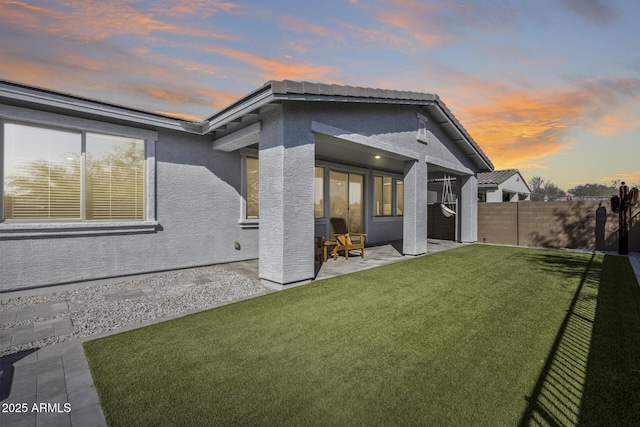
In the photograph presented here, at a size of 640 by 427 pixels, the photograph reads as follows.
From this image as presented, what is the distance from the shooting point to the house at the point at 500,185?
19.1 m

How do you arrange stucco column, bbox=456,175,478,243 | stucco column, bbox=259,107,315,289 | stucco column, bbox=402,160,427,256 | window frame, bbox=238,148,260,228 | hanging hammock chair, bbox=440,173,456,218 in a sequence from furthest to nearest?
stucco column, bbox=456,175,478,243
hanging hammock chair, bbox=440,173,456,218
stucco column, bbox=402,160,427,256
window frame, bbox=238,148,260,228
stucco column, bbox=259,107,315,289

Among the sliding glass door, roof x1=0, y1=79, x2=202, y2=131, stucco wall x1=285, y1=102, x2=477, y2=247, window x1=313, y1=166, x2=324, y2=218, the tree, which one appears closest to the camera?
roof x1=0, y1=79, x2=202, y2=131

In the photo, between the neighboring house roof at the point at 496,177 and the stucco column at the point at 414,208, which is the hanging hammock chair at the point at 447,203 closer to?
the stucco column at the point at 414,208

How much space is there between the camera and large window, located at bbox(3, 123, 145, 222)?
4754 millimetres

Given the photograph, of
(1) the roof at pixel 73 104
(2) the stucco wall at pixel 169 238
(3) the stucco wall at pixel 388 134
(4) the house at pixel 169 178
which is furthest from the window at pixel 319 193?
(1) the roof at pixel 73 104

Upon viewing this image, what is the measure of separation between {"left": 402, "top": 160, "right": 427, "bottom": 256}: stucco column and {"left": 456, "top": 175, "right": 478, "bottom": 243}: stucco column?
14.7 ft

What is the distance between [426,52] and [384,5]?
Result: 209 cm

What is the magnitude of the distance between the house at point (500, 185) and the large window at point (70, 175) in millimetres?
19989

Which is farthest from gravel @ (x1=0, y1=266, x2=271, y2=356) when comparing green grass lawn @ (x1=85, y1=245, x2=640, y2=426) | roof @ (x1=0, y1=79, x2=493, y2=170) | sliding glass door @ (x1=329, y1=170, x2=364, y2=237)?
sliding glass door @ (x1=329, y1=170, x2=364, y2=237)

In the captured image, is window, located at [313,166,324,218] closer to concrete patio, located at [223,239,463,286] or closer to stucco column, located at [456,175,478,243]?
concrete patio, located at [223,239,463,286]

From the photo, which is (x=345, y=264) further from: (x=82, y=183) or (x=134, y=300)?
(x=82, y=183)

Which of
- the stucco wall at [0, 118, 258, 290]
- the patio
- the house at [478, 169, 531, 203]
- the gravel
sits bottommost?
the gravel

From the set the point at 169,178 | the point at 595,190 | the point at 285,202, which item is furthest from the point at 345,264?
the point at 595,190

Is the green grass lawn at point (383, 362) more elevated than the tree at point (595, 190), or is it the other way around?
the tree at point (595, 190)
